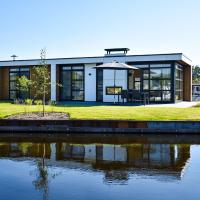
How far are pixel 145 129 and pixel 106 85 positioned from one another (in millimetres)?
18066

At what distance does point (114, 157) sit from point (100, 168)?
5.19 ft

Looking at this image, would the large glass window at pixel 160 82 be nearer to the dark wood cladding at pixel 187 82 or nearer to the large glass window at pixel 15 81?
the dark wood cladding at pixel 187 82

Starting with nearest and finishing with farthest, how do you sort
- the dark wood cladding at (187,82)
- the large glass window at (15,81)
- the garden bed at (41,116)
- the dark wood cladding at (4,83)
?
the garden bed at (41,116) < the large glass window at (15,81) < the dark wood cladding at (187,82) < the dark wood cladding at (4,83)

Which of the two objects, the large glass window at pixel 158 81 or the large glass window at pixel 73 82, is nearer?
the large glass window at pixel 158 81

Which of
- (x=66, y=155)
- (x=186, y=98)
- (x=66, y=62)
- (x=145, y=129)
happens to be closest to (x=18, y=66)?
(x=66, y=62)

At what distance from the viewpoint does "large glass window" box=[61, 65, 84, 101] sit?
120ft

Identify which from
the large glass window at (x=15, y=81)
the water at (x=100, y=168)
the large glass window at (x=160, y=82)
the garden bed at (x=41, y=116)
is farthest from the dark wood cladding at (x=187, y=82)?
the water at (x=100, y=168)

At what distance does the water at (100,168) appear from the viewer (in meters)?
7.94

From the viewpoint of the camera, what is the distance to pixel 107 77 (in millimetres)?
35094

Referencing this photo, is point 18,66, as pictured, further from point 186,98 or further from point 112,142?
point 112,142

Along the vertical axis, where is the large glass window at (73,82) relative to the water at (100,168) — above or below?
above

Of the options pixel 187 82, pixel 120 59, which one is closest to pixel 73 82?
pixel 120 59

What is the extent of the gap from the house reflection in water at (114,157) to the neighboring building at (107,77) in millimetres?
18194

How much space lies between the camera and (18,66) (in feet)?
129
